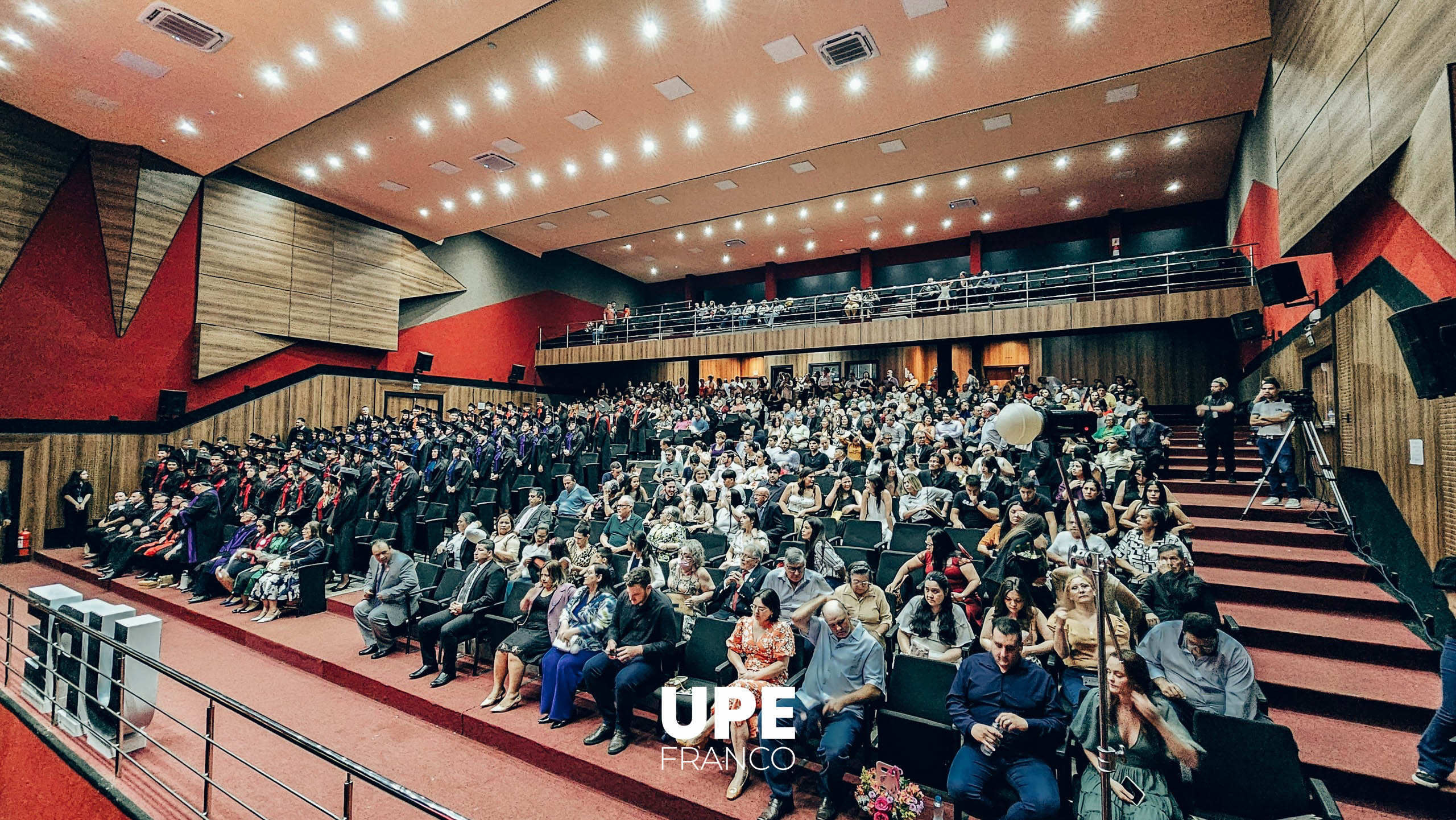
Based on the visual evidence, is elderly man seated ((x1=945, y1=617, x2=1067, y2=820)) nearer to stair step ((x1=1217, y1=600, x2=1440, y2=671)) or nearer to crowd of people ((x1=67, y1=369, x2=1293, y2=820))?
crowd of people ((x1=67, y1=369, x2=1293, y2=820))

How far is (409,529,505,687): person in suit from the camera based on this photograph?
14.5 feet

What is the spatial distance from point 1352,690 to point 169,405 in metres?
14.1

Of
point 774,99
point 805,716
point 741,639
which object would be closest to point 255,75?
point 774,99

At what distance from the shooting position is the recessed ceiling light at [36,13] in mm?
6426

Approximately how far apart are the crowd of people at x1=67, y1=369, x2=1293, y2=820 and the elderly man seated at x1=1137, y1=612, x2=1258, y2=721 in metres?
0.01

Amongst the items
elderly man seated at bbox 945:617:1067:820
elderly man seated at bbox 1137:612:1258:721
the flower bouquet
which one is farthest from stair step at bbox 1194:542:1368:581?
the flower bouquet

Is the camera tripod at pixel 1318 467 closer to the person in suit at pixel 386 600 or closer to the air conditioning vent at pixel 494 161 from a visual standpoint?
the person in suit at pixel 386 600

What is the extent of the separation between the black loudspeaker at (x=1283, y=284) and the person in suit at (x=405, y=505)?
→ 9.34m

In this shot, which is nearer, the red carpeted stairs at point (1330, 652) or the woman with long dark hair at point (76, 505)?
the red carpeted stairs at point (1330, 652)

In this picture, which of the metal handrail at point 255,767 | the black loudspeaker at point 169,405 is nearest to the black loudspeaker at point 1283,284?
the metal handrail at point 255,767

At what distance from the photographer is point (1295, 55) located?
526 centimetres

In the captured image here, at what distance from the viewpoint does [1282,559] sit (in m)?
4.49

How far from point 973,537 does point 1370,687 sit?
2190 mm

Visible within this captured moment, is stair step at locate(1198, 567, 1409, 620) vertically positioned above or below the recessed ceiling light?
below
